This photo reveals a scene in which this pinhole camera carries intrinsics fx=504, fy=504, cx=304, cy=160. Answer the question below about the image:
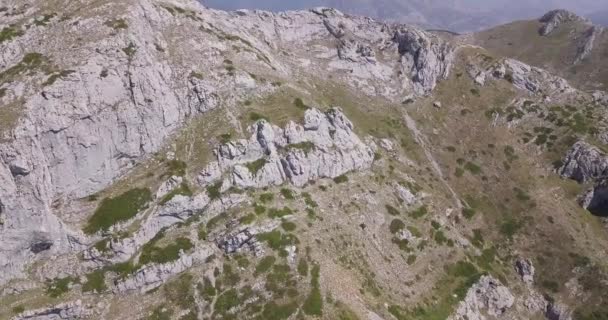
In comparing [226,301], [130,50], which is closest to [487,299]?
[226,301]

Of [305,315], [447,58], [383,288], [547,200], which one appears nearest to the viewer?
[305,315]

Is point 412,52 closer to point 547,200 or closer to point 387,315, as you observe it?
point 547,200

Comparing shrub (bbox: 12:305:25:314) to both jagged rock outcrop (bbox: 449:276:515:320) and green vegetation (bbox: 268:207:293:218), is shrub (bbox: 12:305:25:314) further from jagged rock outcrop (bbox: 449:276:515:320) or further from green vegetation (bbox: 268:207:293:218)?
jagged rock outcrop (bbox: 449:276:515:320)

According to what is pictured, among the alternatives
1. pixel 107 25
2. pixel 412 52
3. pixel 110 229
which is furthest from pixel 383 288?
pixel 412 52

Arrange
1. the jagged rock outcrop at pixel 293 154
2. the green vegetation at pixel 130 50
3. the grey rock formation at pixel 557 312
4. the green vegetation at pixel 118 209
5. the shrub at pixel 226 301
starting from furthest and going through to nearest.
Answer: the grey rock formation at pixel 557 312 → the green vegetation at pixel 130 50 → the jagged rock outcrop at pixel 293 154 → the green vegetation at pixel 118 209 → the shrub at pixel 226 301

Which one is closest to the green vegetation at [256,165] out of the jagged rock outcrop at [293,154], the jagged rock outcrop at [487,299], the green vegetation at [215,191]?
the jagged rock outcrop at [293,154]

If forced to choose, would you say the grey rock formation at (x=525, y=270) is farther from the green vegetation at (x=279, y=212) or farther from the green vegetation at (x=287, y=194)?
the green vegetation at (x=279, y=212)
